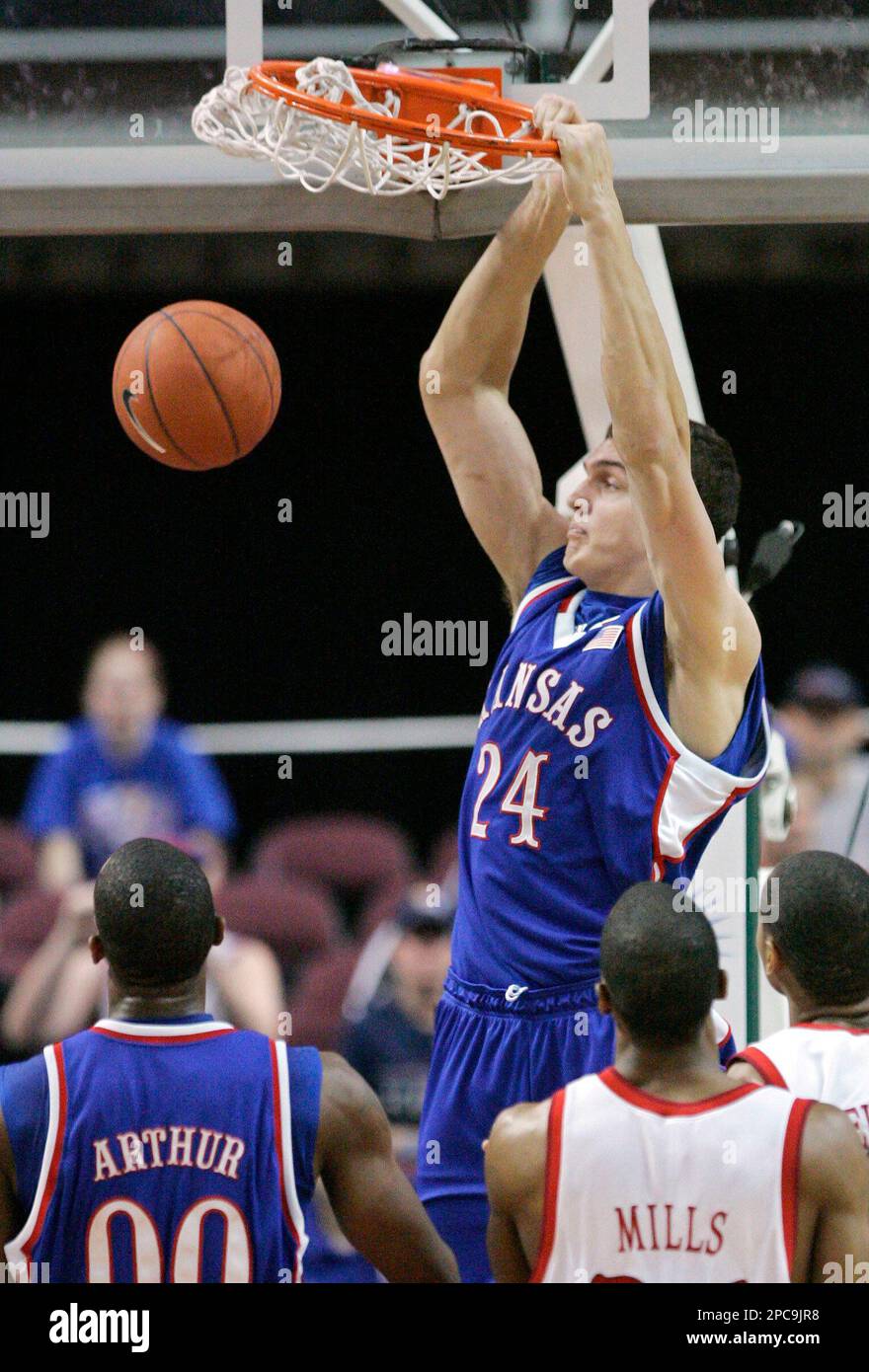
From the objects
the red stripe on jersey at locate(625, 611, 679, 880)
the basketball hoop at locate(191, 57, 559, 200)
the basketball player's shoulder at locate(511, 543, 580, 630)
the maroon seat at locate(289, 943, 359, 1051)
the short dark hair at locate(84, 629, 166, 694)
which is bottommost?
the maroon seat at locate(289, 943, 359, 1051)

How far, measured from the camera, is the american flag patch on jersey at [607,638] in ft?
10.5

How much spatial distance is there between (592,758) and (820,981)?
2.01 ft

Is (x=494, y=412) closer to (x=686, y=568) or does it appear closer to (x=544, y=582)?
(x=544, y=582)

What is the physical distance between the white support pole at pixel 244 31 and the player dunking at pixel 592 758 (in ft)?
2.84

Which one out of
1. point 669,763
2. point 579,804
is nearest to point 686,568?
point 669,763

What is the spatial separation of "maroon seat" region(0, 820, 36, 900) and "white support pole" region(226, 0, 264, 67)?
565 centimetres

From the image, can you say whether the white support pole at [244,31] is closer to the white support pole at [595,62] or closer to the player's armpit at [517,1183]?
the white support pole at [595,62]

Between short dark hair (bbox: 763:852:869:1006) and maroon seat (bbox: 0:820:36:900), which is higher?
short dark hair (bbox: 763:852:869:1006)

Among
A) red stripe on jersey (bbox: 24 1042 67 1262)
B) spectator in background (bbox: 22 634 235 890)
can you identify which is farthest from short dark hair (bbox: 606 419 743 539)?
spectator in background (bbox: 22 634 235 890)

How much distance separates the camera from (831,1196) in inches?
92.0

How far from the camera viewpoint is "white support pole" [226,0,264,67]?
3797mm

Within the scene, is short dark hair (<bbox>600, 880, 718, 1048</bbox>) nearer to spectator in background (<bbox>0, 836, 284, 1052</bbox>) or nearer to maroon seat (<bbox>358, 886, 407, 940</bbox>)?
spectator in background (<bbox>0, 836, 284, 1052</bbox>)

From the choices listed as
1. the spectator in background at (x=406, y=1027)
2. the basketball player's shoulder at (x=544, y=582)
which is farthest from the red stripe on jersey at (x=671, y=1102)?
the spectator in background at (x=406, y=1027)

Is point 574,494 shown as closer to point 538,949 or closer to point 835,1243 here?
point 538,949
